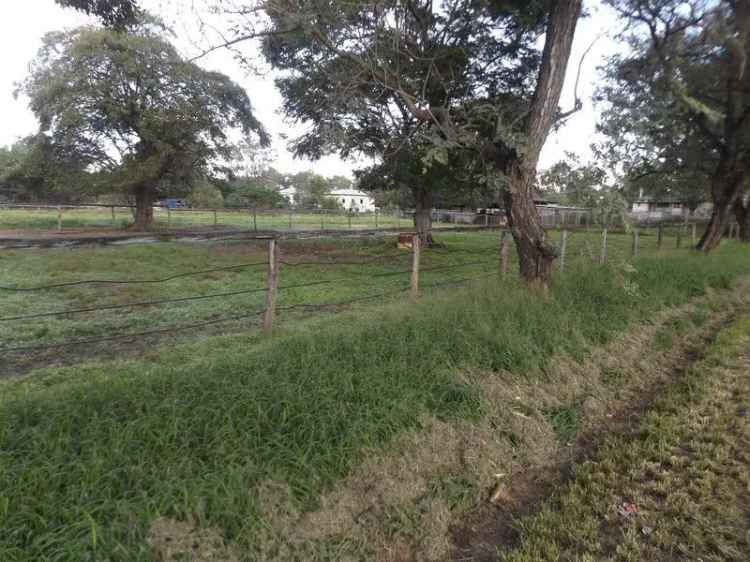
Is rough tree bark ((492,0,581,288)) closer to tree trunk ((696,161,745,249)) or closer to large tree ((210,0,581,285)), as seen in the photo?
large tree ((210,0,581,285))

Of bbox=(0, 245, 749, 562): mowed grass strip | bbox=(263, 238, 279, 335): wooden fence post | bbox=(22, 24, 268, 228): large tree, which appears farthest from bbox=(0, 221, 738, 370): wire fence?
bbox=(22, 24, 268, 228): large tree

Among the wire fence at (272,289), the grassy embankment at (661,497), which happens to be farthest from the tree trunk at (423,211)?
the grassy embankment at (661,497)

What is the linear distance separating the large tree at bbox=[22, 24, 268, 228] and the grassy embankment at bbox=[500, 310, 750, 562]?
1997 centimetres

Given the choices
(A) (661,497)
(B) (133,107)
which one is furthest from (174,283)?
(B) (133,107)

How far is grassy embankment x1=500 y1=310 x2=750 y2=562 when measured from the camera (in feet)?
7.43

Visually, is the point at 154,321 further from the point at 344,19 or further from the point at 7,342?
the point at 344,19

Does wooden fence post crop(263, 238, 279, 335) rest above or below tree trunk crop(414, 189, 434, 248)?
below

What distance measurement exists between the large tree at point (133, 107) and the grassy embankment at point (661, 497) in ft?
65.5

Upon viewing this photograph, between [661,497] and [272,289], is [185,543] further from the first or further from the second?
[272,289]

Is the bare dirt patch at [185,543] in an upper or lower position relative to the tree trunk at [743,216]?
lower

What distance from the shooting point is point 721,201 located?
46.2 ft

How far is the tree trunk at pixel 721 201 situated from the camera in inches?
539

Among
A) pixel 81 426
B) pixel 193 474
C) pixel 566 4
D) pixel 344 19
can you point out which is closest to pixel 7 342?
pixel 81 426

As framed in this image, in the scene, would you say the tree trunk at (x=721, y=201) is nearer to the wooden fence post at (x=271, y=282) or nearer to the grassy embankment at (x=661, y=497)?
the grassy embankment at (x=661, y=497)
